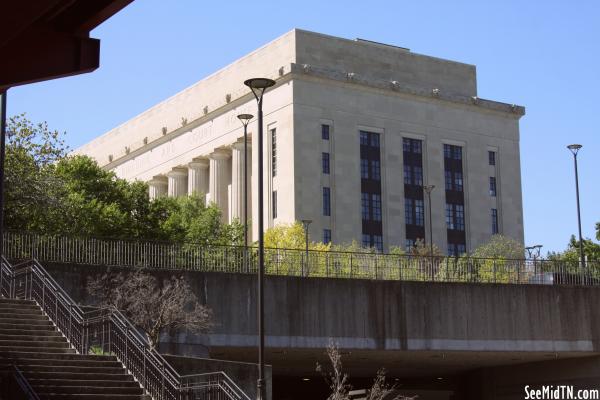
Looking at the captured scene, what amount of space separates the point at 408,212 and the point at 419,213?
1.62 metres

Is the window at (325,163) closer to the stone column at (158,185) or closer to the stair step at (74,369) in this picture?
the stone column at (158,185)

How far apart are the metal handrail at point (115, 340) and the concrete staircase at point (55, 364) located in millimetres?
318

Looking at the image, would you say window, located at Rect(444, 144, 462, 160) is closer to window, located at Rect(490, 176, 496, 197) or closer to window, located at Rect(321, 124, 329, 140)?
window, located at Rect(490, 176, 496, 197)

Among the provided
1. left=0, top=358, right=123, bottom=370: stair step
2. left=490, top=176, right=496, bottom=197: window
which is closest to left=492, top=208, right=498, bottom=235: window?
left=490, top=176, right=496, bottom=197: window

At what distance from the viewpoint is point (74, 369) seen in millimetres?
25047

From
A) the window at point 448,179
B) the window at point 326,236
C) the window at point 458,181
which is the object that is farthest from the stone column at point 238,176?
the window at point 458,181

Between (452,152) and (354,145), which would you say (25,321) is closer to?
(354,145)

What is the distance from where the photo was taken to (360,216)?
97.4m

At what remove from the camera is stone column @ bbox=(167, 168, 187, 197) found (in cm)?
11212

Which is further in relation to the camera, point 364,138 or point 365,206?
point 364,138

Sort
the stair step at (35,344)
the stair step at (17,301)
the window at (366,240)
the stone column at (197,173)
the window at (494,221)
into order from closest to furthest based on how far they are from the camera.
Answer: the stair step at (35,344), the stair step at (17,301), the window at (366,240), the window at (494,221), the stone column at (197,173)

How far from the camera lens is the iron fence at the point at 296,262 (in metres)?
35.4

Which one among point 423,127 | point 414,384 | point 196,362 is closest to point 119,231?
point 414,384

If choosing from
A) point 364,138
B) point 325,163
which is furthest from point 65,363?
point 364,138
